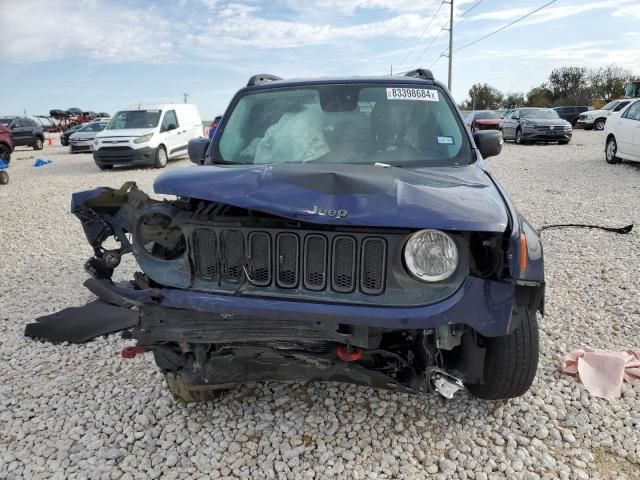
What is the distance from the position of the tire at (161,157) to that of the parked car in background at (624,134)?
41.7 feet

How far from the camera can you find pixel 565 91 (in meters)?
57.9

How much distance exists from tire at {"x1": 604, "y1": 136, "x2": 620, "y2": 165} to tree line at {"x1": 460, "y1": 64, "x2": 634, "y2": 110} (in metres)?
40.2

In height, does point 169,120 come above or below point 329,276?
above

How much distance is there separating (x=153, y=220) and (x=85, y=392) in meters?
1.44

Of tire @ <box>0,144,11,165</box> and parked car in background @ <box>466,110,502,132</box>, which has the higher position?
parked car in background @ <box>466,110,502,132</box>

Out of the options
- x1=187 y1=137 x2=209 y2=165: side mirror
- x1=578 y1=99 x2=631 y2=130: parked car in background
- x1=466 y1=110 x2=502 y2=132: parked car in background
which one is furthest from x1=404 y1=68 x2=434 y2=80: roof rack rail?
x1=578 y1=99 x2=631 y2=130: parked car in background

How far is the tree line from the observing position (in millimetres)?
50906

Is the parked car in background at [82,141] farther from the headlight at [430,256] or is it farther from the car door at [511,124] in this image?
the headlight at [430,256]

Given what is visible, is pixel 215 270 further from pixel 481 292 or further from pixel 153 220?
pixel 481 292

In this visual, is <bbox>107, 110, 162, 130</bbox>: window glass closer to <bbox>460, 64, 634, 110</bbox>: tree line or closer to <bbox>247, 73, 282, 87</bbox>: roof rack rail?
<bbox>247, 73, 282, 87</bbox>: roof rack rail

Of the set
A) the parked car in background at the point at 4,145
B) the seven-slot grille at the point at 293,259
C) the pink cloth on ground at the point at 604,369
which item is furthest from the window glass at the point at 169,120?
the pink cloth on ground at the point at 604,369

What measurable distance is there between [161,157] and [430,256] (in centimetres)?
1504

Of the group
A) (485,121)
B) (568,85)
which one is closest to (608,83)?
(568,85)

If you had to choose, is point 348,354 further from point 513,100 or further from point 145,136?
point 513,100
